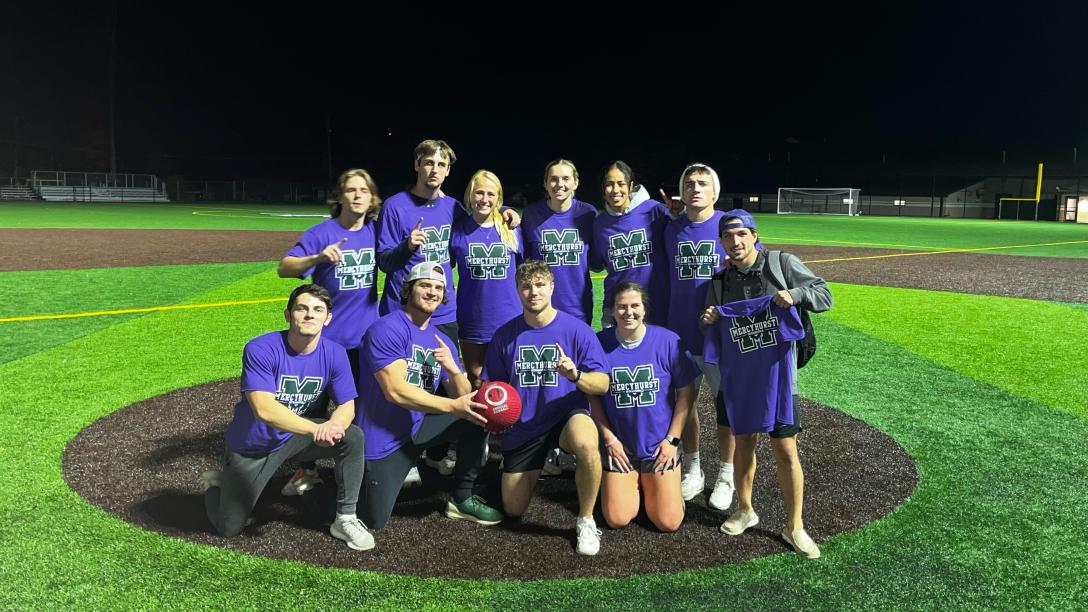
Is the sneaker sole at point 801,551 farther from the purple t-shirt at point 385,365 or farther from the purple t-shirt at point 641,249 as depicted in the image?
the purple t-shirt at point 385,365

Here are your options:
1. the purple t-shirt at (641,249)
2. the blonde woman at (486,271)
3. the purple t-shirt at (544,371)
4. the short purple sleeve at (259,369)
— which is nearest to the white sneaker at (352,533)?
the short purple sleeve at (259,369)

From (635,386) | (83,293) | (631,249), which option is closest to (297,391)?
(635,386)

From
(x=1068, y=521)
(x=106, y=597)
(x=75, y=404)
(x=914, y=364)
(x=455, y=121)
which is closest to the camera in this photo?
(x=106, y=597)

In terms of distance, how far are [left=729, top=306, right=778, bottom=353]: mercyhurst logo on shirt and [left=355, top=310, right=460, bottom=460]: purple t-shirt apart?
6.27 feet

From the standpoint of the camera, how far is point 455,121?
9131cm

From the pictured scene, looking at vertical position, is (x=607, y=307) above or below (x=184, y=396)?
above

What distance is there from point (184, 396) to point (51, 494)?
246 centimetres

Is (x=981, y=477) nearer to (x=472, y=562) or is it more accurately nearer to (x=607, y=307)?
(x=607, y=307)

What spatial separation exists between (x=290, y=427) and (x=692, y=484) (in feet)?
8.92

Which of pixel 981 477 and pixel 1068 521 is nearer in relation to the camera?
pixel 1068 521

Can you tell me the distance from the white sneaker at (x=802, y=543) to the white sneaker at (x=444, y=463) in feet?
8.19

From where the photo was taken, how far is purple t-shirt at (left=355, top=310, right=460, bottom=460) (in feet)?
15.4

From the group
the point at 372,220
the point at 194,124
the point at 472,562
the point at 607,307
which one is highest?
the point at 194,124

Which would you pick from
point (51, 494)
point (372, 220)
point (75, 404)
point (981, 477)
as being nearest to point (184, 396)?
point (75, 404)
